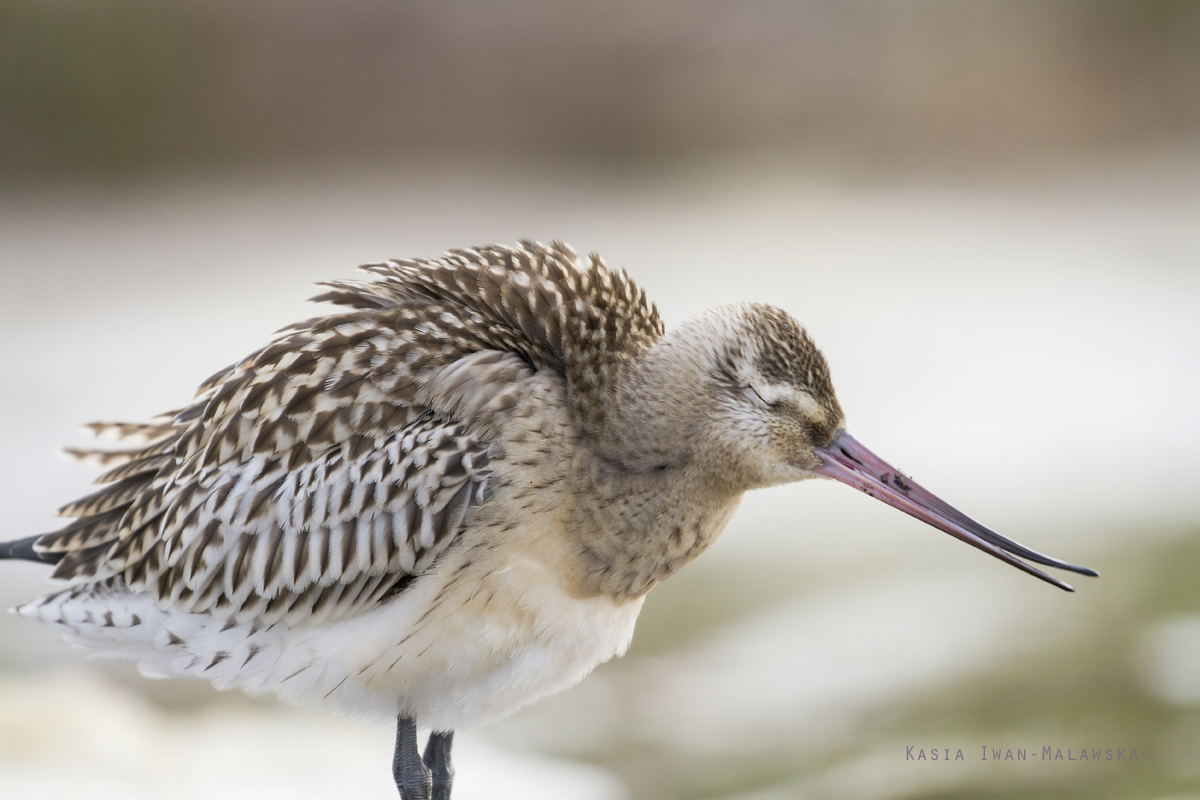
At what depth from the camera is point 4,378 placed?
6.36 metres

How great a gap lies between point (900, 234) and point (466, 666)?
6110 millimetres

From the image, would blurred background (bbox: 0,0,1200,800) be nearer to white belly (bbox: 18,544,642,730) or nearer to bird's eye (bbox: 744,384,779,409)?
white belly (bbox: 18,544,642,730)

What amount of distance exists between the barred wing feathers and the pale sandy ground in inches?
47.1

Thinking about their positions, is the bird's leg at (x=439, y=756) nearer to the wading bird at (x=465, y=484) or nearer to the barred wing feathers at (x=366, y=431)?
the wading bird at (x=465, y=484)

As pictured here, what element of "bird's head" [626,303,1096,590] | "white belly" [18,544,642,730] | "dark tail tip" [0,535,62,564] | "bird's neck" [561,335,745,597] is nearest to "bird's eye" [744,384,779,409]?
"bird's head" [626,303,1096,590]

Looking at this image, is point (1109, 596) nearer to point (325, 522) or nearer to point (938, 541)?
point (938, 541)

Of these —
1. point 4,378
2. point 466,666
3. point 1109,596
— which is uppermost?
point 4,378

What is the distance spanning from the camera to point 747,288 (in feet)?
22.8

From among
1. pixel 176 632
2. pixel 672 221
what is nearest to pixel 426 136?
pixel 672 221

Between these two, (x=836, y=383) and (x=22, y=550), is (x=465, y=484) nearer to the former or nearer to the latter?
(x=22, y=550)

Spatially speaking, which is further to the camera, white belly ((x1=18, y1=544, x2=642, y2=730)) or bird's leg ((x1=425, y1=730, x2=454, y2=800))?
bird's leg ((x1=425, y1=730, x2=454, y2=800))

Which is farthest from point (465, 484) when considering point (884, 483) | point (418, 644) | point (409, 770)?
point (884, 483)

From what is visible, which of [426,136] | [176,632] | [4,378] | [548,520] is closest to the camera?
[548,520]

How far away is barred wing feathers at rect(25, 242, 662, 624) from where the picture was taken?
2488 millimetres
